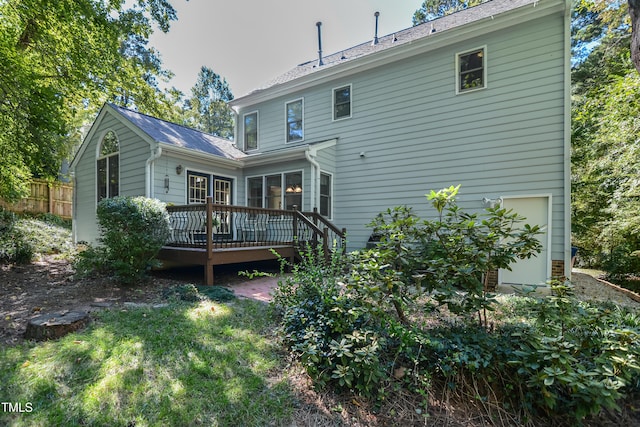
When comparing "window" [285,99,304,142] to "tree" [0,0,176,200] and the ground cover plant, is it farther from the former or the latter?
the ground cover plant

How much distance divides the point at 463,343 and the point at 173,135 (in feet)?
28.2

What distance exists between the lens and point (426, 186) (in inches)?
290

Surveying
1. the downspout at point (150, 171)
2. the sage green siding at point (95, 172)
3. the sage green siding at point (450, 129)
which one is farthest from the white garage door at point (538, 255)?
the sage green siding at point (95, 172)

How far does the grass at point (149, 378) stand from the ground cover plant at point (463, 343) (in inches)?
17.7

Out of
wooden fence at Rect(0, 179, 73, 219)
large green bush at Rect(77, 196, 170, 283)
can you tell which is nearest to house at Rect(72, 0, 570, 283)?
large green bush at Rect(77, 196, 170, 283)

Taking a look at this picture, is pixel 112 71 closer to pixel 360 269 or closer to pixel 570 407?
pixel 360 269

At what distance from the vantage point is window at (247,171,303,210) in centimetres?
835

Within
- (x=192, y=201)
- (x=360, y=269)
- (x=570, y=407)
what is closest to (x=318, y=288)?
(x=360, y=269)

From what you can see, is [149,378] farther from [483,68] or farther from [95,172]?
[95,172]

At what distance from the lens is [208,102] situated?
25391 millimetres

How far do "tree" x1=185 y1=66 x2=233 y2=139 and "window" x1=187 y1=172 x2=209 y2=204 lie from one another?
19.0 metres

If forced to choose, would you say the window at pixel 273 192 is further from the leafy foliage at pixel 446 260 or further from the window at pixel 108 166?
the leafy foliage at pixel 446 260

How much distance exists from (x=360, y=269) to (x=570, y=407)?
74.4 inches

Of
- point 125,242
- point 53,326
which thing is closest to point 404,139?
point 125,242
